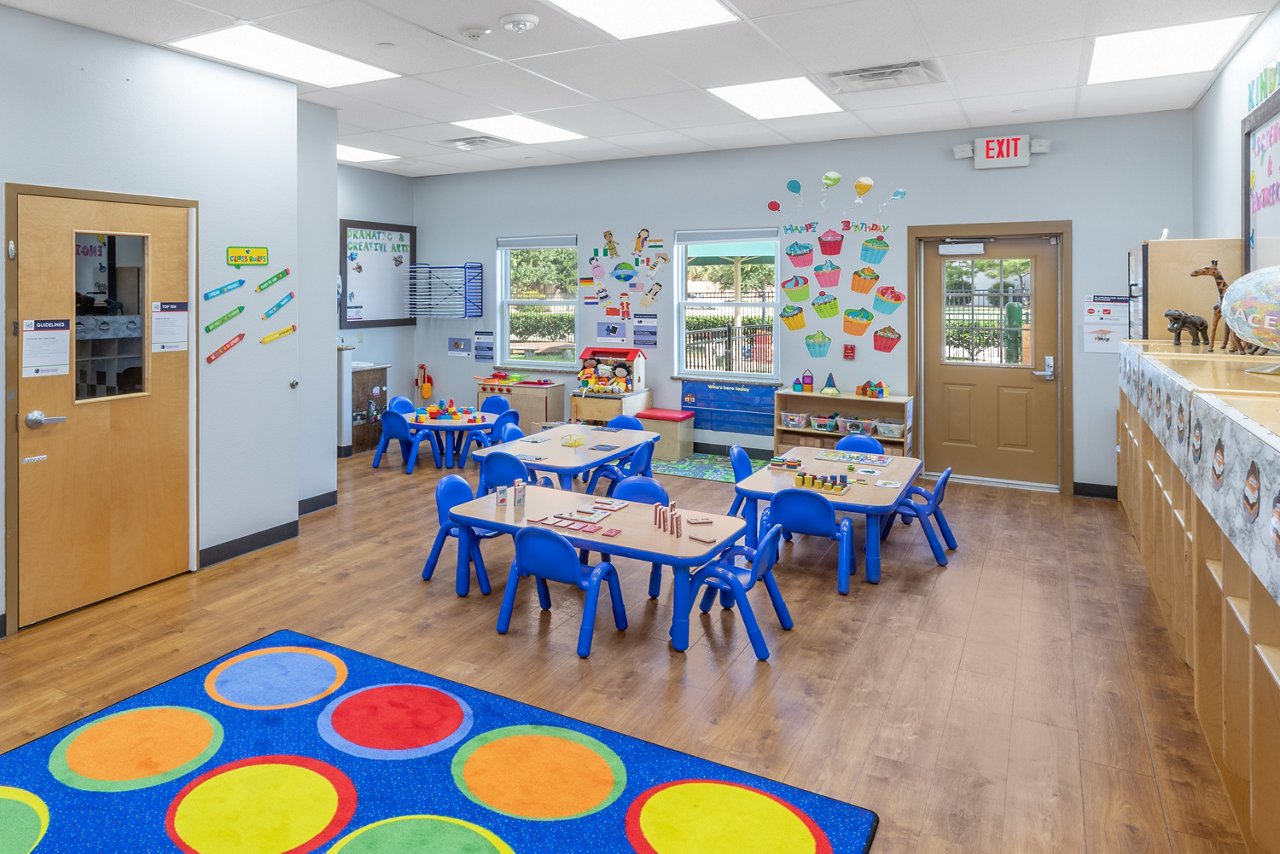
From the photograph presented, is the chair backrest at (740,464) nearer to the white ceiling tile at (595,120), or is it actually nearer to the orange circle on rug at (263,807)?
the white ceiling tile at (595,120)

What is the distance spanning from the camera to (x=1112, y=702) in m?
3.55

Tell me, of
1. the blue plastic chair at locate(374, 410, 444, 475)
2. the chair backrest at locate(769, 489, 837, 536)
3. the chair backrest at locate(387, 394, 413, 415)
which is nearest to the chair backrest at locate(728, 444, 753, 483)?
the chair backrest at locate(769, 489, 837, 536)

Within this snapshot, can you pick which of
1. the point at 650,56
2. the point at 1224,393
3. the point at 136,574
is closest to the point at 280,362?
the point at 136,574

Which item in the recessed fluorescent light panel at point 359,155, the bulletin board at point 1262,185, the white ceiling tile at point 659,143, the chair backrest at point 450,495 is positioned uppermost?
the recessed fluorescent light panel at point 359,155

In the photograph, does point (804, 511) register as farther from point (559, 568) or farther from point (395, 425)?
point (395, 425)

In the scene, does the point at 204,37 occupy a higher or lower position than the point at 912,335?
higher

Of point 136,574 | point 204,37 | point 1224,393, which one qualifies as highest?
point 204,37

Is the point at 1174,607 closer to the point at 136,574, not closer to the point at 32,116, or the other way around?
the point at 136,574

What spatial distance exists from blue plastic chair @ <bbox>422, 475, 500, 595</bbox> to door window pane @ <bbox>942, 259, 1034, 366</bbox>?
489 cm

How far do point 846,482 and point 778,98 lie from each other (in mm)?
2971

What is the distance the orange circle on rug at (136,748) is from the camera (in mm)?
2936

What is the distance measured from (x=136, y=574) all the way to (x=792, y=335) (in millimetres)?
5917

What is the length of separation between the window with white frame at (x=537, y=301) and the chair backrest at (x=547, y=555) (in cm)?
569

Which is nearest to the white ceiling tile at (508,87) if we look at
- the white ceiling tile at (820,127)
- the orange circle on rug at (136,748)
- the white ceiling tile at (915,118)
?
the white ceiling tile at (820,127)
